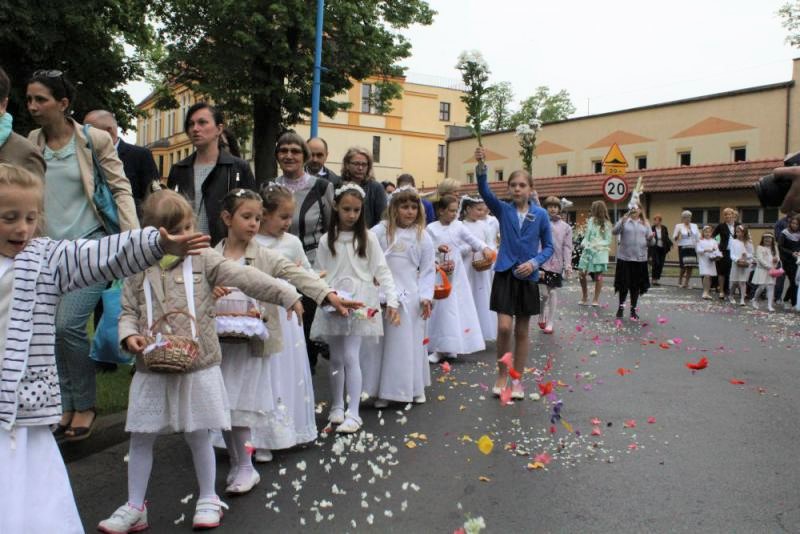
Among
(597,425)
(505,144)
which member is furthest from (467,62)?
(505,144)

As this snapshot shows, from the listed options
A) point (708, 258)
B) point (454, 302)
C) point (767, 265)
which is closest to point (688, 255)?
point (708, 258)

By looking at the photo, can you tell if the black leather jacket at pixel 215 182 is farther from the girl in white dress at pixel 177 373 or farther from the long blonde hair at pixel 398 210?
the girl in white dress at pixel 177 373

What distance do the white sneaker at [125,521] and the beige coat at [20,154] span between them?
196 centimetres

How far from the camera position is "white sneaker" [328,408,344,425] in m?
6.29

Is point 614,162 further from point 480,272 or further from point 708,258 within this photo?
point 480,272

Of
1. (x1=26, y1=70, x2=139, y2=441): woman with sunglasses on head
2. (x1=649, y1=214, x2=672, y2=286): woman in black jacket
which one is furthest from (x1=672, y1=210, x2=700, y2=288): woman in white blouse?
(x1=26, y1=70, x2=139, y2=441): woman with sunglasses on head

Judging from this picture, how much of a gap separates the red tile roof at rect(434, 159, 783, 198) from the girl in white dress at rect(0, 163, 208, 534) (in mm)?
30045

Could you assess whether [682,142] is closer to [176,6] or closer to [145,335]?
[176,6]

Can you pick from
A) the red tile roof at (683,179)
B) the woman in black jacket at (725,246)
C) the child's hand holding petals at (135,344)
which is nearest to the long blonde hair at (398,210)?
the child's hand holding petals at (135,344)

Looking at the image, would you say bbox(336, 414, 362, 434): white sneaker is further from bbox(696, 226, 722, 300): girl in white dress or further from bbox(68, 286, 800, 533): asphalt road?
bbox(696, 226, 722, 300): girl in white dress

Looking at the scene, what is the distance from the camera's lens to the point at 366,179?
7.67m

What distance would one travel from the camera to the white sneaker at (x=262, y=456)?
526cm

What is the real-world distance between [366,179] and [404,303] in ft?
4.41

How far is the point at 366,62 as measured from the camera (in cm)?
2811
